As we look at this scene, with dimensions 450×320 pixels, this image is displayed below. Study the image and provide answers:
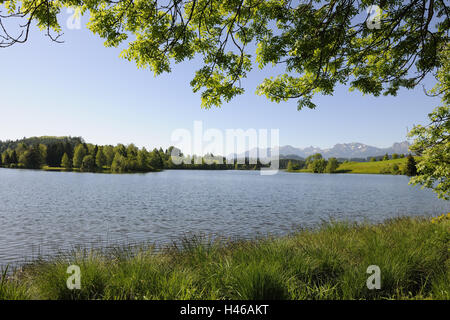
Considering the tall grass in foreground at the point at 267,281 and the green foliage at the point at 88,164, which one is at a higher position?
the green foliage at the point at 88,164

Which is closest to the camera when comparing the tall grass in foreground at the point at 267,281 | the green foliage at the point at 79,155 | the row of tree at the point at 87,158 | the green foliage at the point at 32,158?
the tall grass in foreground at the point at 267,281

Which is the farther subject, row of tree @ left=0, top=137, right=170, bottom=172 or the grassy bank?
the grassy bank

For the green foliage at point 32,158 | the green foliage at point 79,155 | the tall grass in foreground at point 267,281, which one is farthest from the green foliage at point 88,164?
the tall grass in foreground at point 267,281

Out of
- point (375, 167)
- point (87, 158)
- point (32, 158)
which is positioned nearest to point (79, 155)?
point (87, 158)

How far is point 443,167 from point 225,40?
10.2 m

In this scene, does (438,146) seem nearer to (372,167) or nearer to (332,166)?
(332,166)

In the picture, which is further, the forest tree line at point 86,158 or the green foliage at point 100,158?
the green foliage at point 100,158

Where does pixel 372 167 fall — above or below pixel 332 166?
below

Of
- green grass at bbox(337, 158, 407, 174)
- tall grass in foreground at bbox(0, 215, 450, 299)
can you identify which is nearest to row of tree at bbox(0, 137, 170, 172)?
tall grass in foreground at bbox(0, 215, 450, 299)

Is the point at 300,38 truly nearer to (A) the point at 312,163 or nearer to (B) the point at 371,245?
(B) the point at 371,245

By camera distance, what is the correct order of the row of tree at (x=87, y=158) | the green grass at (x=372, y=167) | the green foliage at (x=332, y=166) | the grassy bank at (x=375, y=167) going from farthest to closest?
the green foliage at (x=332, y=166)
the green grass at (x=372, y=167)
the grassy bank at (x=375, y=167)
the row of tree at (x=87, y=158)

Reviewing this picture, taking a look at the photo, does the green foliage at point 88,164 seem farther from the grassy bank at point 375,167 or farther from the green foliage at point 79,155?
the grassy bank at point 375,167

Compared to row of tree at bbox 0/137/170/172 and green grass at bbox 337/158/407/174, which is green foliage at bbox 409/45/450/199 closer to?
row of tree at bbox 0/137/170/172
